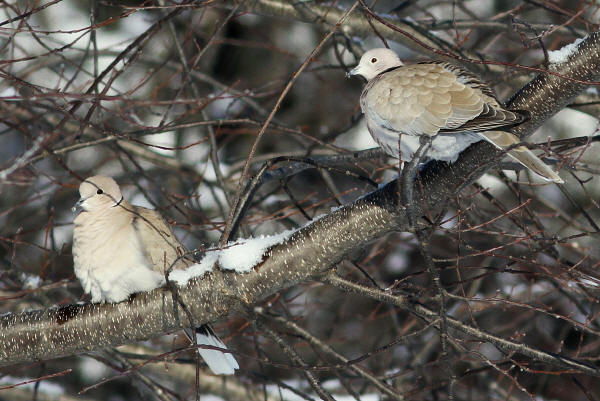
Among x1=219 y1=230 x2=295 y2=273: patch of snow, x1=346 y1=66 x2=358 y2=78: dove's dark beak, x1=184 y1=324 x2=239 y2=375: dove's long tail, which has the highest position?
x1=346 y1=66 x2=358 y2=78: dove's dark beak

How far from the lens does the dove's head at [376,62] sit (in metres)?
3.77

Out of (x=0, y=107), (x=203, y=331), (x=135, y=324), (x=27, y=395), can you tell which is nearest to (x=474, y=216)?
(x=203, y=331)

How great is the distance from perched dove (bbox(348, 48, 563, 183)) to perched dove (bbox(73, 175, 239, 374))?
1200 mm

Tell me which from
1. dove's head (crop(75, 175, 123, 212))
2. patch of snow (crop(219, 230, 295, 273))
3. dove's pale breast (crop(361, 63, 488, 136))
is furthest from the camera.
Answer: dove's head (crop(75, 175, 123, 212))

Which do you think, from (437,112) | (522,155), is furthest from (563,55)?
(437,112)

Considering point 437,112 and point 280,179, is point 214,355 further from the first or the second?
point 437,112

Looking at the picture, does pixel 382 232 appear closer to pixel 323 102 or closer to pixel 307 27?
pixel 323 102

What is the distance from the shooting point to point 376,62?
3789 millimetres

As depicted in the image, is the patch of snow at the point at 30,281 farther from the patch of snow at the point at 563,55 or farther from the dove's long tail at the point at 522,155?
the patch of snow at the point at 563,55

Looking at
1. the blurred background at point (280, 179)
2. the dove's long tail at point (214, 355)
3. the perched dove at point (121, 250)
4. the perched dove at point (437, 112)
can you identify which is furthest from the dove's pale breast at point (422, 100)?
the dove's long tail at point (214, 355)

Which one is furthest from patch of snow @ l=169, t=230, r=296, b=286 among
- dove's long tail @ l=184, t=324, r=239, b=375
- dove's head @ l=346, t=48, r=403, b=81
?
dove's head @ l=346, t=48, r=403, b=81

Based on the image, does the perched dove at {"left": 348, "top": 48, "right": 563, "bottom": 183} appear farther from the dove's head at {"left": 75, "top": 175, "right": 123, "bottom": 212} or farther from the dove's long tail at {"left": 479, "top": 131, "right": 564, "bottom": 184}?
the dove's head at {"left": 75, "top": 175, "right": 123, "bottom": 212}

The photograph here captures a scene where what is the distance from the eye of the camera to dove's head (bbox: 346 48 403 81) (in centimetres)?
377

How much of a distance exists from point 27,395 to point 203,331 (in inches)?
88.5
